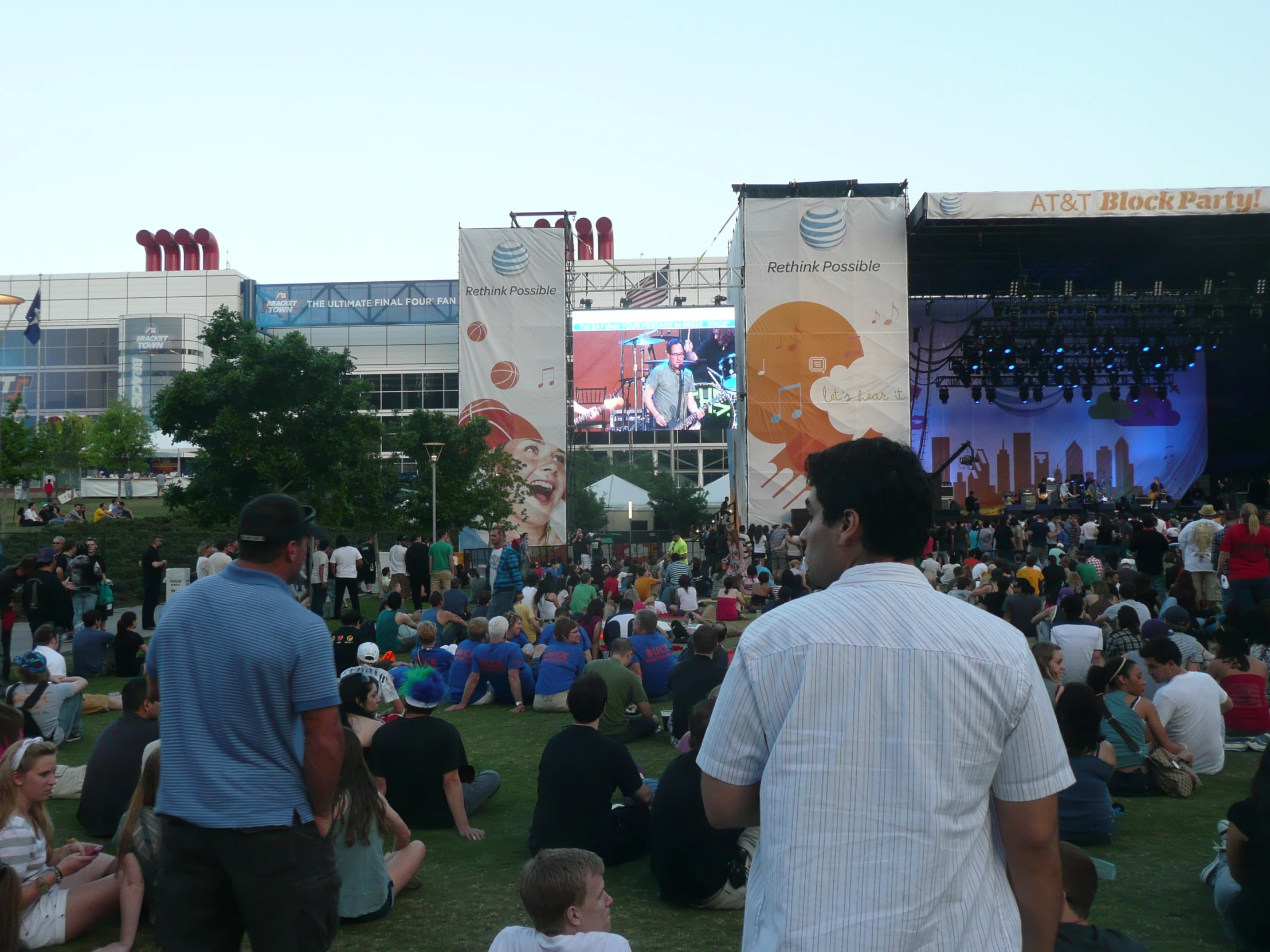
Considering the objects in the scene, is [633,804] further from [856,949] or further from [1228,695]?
[1228,695]

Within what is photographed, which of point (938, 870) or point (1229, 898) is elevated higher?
point (938, 870)

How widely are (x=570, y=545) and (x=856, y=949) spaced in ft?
85.5

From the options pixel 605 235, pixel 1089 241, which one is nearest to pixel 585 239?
pixel 605 235

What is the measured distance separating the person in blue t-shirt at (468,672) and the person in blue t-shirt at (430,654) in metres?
0.13

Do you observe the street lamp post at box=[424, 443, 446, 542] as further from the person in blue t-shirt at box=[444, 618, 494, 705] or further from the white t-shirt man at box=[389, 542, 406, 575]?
the person in blue t-shirt at box=[444, 618, 494, 705]

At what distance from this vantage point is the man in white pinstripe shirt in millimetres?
1538

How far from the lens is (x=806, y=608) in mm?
1650

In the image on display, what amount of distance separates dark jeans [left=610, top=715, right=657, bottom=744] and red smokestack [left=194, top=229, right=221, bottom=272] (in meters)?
69.9

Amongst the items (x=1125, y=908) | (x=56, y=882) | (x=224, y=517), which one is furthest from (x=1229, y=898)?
(x=224, y=517)

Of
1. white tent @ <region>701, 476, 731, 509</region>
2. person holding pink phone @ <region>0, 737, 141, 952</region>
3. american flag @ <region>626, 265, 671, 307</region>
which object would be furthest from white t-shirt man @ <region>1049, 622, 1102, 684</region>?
white tent @ <region>701, 476, 731, 509</region>

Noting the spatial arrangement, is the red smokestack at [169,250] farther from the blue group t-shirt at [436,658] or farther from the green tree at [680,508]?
the blue group t-shirt at [436,658]

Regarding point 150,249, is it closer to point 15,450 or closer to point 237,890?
point 15,450

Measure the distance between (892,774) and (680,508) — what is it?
39.4 meters

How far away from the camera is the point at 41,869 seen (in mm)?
4281
